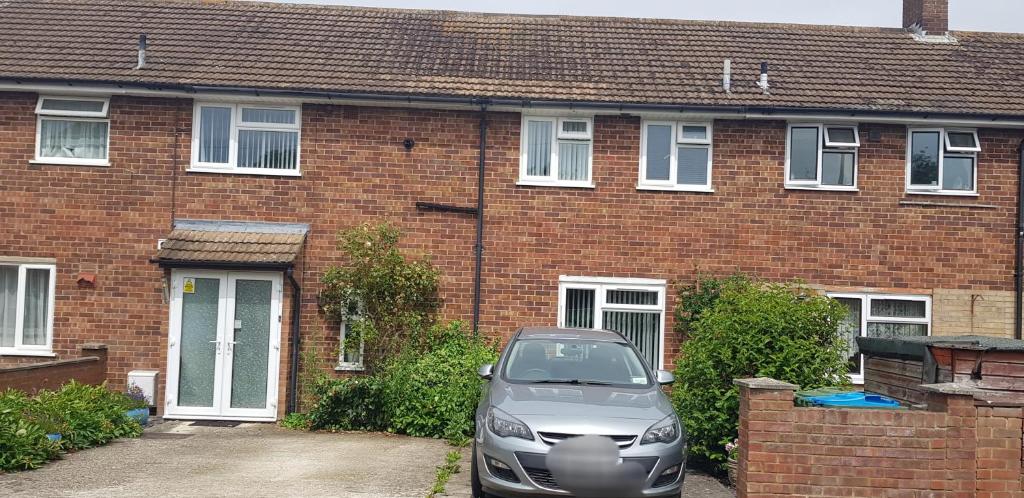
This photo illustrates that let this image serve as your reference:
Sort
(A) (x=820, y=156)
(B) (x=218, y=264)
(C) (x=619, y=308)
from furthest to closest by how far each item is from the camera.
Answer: (A) (x=820, y=156), (C) (x=619, y=308), (B) (x=218, y=264)

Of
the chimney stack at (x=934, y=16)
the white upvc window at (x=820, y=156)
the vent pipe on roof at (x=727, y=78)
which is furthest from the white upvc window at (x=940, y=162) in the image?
the chimney stack at (x=934, y=16)

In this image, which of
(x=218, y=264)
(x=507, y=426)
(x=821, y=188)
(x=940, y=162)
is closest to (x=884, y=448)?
(x=507, y=426)

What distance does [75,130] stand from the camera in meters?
12.6

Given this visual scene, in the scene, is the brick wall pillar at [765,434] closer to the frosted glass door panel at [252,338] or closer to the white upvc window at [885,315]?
the white upvc window at [885,315]

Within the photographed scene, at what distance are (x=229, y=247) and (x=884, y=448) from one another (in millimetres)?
8254

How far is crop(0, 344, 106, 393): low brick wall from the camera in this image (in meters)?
10.0

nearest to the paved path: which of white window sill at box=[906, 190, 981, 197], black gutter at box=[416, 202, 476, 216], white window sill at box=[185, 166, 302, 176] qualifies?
black gutter at box=[416, 202, 476, 216]

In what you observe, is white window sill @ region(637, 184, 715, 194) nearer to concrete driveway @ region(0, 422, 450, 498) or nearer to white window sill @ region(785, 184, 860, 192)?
white window sill @ region(785, 184, 860, 192)

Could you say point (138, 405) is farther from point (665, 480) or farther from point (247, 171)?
point (665, 480)

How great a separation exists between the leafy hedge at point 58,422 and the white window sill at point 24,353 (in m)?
1.66

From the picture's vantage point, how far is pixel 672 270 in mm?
12617

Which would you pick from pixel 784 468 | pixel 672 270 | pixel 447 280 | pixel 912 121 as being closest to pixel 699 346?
pixel 784 468

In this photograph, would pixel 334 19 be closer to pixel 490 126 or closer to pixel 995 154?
pixel 490 126

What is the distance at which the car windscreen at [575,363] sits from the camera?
7.79 m
